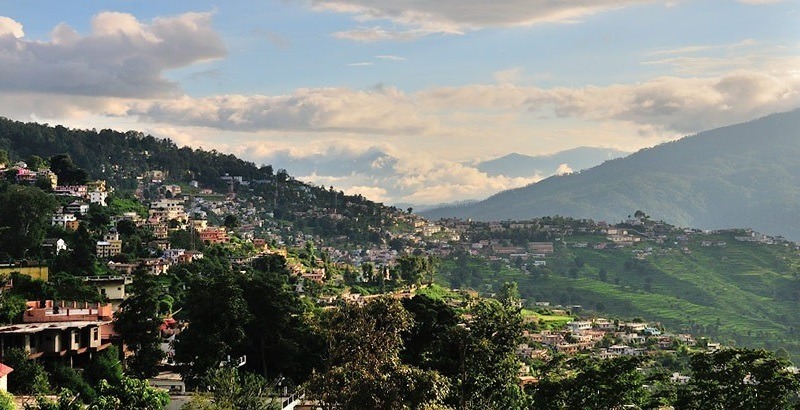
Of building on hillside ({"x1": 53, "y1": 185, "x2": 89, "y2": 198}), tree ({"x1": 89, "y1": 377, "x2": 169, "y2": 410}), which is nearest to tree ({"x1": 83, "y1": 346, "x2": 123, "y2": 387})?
tree ({"x1": 89, "y1": 377, "x2": 169, "y2": 410})

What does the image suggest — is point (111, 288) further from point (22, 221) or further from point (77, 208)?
point (77, 208)

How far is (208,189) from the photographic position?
131125mm

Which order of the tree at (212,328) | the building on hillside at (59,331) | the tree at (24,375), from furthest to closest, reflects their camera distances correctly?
the tree at (212,328), the building on hillside at (59,331), the tree at (24,375)

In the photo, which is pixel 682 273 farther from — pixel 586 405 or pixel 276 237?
pixel 586 405

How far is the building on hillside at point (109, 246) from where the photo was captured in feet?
210

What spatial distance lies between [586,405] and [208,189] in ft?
353

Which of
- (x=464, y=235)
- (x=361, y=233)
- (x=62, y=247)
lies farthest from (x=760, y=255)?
(x=62, y=247)

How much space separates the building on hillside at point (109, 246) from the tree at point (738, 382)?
4491 cm

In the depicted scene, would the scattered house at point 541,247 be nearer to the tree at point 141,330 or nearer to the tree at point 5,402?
the tree at point 141,330

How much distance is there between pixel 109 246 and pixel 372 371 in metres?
47.8

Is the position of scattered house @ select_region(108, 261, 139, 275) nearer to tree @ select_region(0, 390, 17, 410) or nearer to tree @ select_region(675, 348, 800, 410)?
tree @ select_region(0, 390, 17, 410)

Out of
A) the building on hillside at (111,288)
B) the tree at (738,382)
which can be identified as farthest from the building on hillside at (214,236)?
the tree at (738,382)

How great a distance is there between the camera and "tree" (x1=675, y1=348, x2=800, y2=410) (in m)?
25.2

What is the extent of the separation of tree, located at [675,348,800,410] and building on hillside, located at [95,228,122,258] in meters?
44.9
